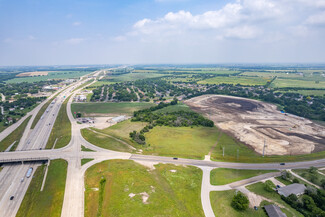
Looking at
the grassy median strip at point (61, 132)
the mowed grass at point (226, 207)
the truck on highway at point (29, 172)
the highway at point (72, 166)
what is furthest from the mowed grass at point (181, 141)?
the truck on highway at point (29, 172)

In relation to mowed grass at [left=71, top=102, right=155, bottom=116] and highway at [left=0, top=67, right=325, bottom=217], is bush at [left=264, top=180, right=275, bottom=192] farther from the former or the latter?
mowed grass at [left=71, top=102, right=155, bottom=116]

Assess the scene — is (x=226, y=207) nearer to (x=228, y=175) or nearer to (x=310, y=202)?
(x=228, y=175)

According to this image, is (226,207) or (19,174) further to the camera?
(19,174)

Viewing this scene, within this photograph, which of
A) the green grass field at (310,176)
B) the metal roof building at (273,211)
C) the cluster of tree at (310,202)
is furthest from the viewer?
the green grass field at (310,176)

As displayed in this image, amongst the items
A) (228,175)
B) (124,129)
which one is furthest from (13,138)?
(228,175)

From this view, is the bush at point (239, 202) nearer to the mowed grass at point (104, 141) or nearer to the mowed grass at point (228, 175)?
the mowed grass at point (228, 175)

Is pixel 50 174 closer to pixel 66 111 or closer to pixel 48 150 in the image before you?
pixel 48 150

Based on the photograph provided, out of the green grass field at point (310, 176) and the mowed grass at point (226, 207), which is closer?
the mowed grass at point (226, 207)
